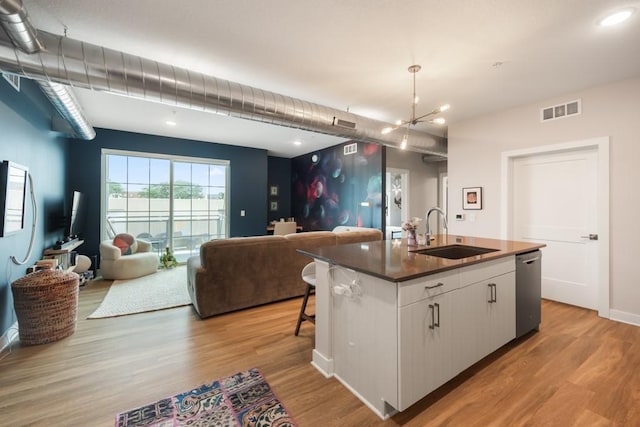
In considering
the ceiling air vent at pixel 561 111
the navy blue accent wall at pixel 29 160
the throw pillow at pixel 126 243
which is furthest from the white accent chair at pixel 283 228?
the ceiling air vent at pixel 561 111

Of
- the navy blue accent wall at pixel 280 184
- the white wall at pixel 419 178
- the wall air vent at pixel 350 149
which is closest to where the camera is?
the wall air vent at pixel 350 149

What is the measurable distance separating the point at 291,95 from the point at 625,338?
4383 millimetres

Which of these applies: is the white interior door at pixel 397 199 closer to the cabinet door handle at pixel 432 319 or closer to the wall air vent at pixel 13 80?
the cabinet door handle at pixel 432 319

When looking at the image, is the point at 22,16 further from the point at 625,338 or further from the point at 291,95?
the point at 625,338

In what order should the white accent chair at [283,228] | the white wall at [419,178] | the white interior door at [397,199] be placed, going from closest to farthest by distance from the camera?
1. the white wall at [419,178]
2. the white interior door at [397,199]
3. the white accent chair at [283,228]

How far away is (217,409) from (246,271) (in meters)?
1.72

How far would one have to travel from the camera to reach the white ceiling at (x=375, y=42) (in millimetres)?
1950

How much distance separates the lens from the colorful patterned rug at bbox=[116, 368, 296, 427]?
1614 millimetres

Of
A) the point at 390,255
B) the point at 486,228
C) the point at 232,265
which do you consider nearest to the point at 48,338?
the point at 232,265

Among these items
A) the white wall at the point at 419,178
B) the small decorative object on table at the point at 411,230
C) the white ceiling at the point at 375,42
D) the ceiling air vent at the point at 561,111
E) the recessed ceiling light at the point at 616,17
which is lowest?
the small decorative object on table at the point at 411,230

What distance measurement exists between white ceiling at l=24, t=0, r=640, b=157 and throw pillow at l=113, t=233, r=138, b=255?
2.58 meters

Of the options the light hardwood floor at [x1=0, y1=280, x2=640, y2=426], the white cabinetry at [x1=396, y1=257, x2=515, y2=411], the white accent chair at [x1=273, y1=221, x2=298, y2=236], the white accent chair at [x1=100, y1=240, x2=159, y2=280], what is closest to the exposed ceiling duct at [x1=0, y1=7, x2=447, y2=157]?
the light hardwood floor at [x1=0, y1=280, x2=640, y2=426]

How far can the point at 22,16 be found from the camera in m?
1.58

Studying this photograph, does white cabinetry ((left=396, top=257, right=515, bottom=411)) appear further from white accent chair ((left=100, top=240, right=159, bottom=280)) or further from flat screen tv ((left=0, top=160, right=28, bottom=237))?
white accent chair ((left=100, top=240, right=159, bottom=280))
